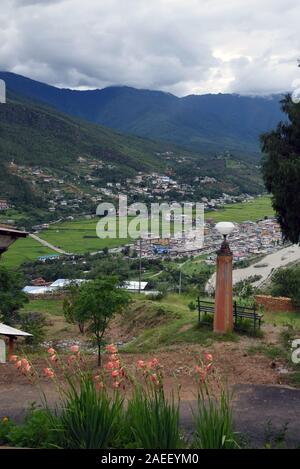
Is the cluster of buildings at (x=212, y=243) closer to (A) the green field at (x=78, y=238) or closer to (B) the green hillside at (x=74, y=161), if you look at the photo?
(A) the green field at (x=78, y=238)

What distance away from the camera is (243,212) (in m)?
74.9

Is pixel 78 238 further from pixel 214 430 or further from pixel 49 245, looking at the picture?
pixel 214 430

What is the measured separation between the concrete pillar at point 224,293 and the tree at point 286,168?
113 cm

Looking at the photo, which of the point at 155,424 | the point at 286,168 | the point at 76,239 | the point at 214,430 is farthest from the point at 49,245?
the point at 214,430

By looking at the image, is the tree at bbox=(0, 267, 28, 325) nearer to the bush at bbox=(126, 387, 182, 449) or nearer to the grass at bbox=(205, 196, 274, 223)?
the bush at bbox=(126, 387, 182, 449)

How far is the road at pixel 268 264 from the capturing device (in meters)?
36.1

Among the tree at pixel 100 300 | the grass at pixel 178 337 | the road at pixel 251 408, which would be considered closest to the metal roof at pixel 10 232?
the road at pixel 251 408

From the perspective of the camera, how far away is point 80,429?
417cm

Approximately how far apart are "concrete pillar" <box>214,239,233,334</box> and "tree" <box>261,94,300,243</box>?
3.69ft

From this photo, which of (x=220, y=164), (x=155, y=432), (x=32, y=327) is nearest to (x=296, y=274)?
(x=32, y=327)

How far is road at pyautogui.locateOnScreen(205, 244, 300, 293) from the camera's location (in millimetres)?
36125

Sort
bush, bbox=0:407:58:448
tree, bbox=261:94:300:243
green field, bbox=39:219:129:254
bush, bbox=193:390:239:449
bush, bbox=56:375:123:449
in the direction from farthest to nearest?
green field, bbox=39:219:129:254
tree, bbox=261:94:300:243
bush, bbox=0:407:58:448
bush, bbox=56:375:123:449
bush, bbox=193:390:239:449

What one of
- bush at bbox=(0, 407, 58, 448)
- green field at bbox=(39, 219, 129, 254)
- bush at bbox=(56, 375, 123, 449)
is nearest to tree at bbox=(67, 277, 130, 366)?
bush at bbox=(0, 407, 58, 448)
